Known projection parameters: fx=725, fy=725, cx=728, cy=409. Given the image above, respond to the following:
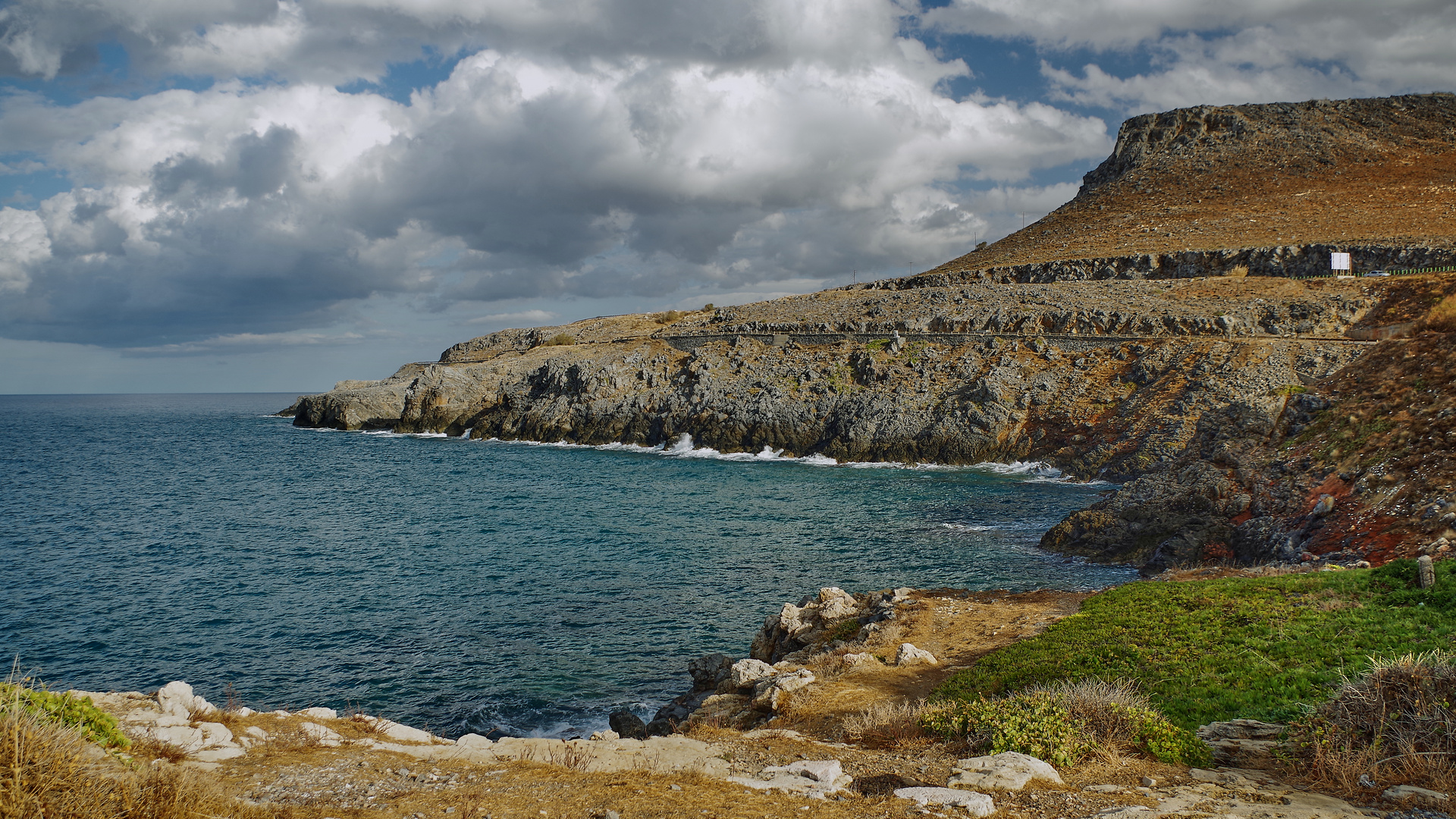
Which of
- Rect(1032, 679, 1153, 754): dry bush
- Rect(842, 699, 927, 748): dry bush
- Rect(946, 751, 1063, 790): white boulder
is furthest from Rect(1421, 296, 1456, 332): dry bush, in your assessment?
Rect(946, 751, 1063, 790): white boulder

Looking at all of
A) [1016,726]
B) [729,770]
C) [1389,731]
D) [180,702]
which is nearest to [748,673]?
[729,770]

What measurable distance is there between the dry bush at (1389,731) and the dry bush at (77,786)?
11.0 metres

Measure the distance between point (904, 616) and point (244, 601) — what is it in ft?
72.6

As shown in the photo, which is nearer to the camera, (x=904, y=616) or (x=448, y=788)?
(x=448, y=788)

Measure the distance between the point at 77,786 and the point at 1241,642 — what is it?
1512 centimetres

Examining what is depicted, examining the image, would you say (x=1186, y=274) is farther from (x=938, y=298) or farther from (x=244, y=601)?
(x=244, y=601)

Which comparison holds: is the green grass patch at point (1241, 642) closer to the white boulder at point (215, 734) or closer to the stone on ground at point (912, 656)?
the stone on ground at point (912, 656)

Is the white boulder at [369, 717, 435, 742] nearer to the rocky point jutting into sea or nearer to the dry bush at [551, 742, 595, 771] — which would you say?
the dry bush at [551, 742, 595, 771]

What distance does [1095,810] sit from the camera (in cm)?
745

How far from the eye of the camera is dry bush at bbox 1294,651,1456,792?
752 cm

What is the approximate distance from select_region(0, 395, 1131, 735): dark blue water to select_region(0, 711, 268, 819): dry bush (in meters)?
10.6

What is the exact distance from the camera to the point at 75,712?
7473mm

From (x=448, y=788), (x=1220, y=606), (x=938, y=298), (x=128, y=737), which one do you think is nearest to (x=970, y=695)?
(x=1220, y=606)

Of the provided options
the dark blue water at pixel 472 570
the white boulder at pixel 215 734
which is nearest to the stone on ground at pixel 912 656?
the dark blue water at pixel 472 570
